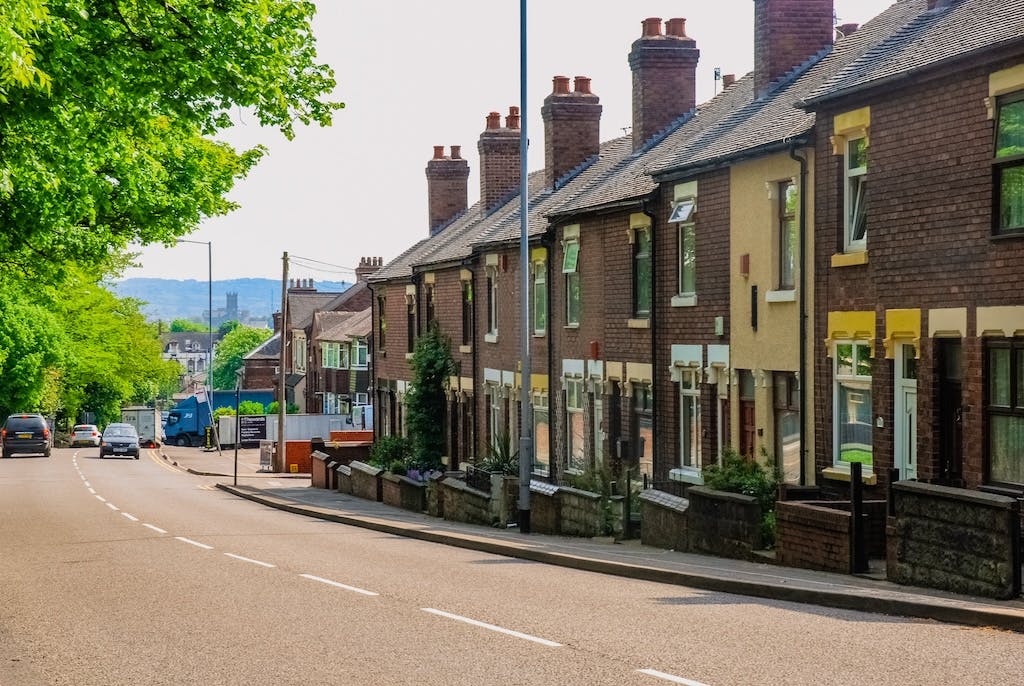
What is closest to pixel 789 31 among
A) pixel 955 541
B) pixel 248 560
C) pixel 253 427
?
pixel 248 560

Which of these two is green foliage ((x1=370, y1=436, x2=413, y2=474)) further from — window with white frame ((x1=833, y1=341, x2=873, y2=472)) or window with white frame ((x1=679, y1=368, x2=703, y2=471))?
window with white frame ((x1=833, y1=341, x2=873, y2=472))

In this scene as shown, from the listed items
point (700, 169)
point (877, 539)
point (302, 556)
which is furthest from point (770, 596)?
point (700, 169)

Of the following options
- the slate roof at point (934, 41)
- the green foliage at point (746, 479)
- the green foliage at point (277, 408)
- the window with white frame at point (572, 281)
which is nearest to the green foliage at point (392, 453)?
the window with white frame at point (572, 281)

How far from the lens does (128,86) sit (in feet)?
63.0

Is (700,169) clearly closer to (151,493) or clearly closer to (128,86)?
(128,86)

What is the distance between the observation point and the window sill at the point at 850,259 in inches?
723

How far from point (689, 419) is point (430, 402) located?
1851 centimetres

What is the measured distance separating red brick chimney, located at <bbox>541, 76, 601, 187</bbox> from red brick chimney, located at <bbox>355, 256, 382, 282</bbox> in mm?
62278

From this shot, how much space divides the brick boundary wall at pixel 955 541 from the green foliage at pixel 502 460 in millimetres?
18324

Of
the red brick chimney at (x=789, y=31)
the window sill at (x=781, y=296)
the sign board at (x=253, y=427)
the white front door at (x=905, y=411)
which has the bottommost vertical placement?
the sign board at (x=253, y=427)

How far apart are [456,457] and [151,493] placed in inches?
385

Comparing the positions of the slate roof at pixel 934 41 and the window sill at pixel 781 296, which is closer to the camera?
the slate roof at pixel 934 41

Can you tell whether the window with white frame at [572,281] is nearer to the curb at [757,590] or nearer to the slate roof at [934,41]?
the curb at [757,590]

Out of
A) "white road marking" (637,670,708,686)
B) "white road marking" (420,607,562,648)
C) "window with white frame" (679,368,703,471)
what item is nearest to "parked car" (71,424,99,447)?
"window with white frame" (679,368,703,471)
